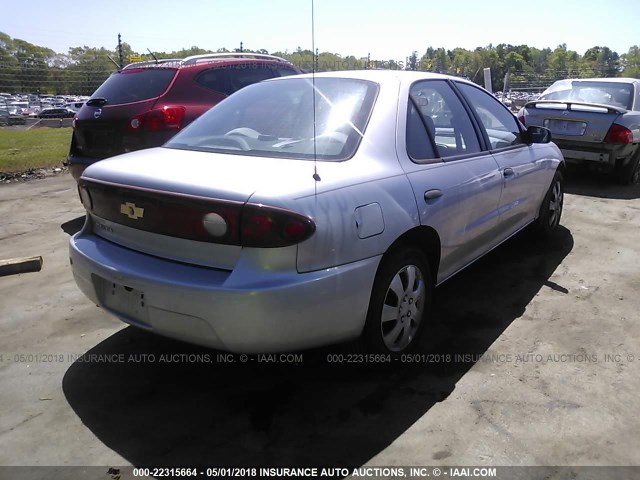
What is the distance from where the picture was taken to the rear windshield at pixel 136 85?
5611 mm

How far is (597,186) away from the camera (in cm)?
800

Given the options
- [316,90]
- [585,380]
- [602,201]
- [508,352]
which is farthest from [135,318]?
[602,201]

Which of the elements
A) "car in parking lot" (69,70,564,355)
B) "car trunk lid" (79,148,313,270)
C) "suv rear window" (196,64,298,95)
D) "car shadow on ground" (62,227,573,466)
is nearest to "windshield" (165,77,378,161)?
"car in parking lot" (69,70,564,355)

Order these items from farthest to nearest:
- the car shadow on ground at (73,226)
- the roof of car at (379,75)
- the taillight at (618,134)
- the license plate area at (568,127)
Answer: the license plate area at (568,127)
the taillight at (618,134)
the car shadow on ground at (73,226)
the roof of car at (379,75)

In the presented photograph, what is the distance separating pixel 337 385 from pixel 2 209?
211 inches

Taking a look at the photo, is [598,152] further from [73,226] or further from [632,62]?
[632,62]

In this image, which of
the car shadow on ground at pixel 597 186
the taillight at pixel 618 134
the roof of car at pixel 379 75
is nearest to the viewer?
the roof of car at pixel 379 75

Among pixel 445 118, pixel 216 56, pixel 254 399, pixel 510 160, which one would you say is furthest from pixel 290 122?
pixel 216 56

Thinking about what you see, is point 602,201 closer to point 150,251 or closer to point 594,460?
point 594,460

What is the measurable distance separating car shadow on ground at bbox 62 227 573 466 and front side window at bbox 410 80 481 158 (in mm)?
1177

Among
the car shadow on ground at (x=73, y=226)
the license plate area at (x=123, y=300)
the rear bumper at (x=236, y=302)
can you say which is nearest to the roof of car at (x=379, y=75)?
the rear bumper at (x=236, y=302)

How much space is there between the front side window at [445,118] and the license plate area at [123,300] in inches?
75.4

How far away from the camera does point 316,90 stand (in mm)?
3244

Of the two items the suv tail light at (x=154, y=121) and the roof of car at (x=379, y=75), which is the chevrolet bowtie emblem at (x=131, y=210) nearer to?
the roof of car at (x=379, y=75)
